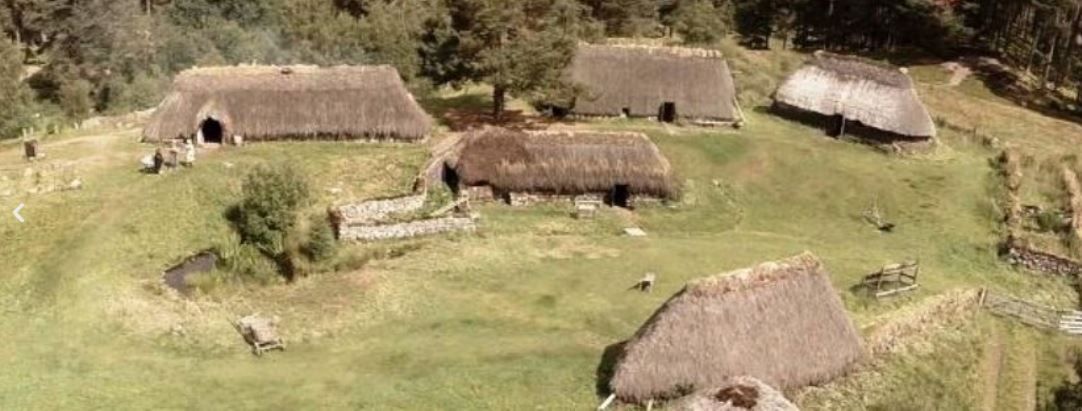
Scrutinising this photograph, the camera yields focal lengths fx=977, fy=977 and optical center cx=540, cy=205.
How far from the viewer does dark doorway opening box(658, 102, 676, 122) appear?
50688mm

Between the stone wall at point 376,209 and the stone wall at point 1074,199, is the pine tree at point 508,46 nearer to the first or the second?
the stone wall at point 376,209

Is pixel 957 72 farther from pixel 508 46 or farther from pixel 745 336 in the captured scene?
pixel 745 336

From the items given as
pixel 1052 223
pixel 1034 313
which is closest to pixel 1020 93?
pixel 1052 223

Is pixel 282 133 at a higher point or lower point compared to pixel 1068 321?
higher

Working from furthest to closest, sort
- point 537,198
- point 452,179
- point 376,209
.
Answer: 1. point 452,179
2. point 537,198
3. point 376,209

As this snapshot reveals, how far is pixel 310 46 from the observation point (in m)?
63.4

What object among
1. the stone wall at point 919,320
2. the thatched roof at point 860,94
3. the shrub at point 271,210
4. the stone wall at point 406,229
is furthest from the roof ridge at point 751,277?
the thatched roof at point 860,94

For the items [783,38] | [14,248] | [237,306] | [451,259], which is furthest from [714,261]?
[783,38]

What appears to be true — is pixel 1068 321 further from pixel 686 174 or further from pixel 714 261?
pixel 686 174

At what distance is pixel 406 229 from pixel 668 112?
747 inches

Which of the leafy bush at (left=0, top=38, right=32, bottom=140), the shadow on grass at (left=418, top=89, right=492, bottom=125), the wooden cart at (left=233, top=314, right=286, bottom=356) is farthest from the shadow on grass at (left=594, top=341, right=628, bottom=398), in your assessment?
the leafy bush at (left=0, top=38, right=32, bottom=140)

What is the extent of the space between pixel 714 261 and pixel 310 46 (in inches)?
1445

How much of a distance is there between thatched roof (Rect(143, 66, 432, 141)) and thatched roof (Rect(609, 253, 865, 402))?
2214 centimetres

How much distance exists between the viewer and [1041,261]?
38438mm
